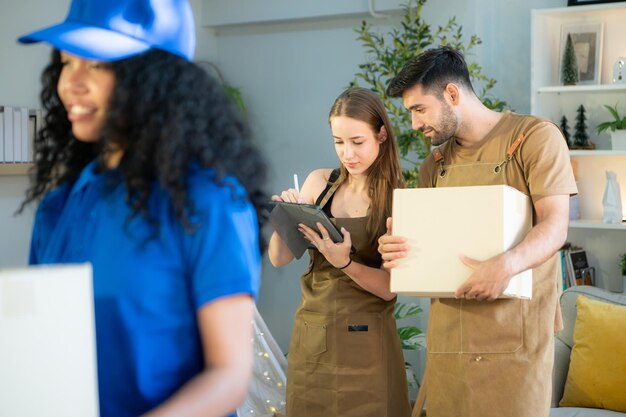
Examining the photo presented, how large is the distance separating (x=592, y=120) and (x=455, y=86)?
213 centimetres

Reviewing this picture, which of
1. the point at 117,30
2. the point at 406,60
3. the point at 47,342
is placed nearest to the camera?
the point at 47,342

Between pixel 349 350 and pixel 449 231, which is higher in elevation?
pixel 449 231

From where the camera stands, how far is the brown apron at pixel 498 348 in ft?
7.38

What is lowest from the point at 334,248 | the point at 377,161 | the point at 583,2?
the point at 334,248

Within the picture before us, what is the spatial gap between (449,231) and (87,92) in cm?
128

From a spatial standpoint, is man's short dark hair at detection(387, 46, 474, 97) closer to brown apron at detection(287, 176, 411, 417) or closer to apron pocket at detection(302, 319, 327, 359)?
brown apron at detection(287, 176, 411, 417)

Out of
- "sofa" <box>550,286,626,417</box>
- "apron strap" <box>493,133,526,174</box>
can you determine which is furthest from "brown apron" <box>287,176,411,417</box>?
"sofa" <box>550,286,626,417</box>

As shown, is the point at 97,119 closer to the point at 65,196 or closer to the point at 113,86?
the point at 113,86

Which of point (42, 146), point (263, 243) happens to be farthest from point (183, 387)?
point (42, 146)

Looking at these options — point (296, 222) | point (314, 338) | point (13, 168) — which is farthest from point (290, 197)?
point (13, 168)

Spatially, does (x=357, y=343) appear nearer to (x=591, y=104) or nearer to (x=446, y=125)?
(x=446, y=125)

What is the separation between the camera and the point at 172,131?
2.93 ft

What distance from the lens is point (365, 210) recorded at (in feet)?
8.31

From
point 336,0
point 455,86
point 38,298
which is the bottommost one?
point 38,298
